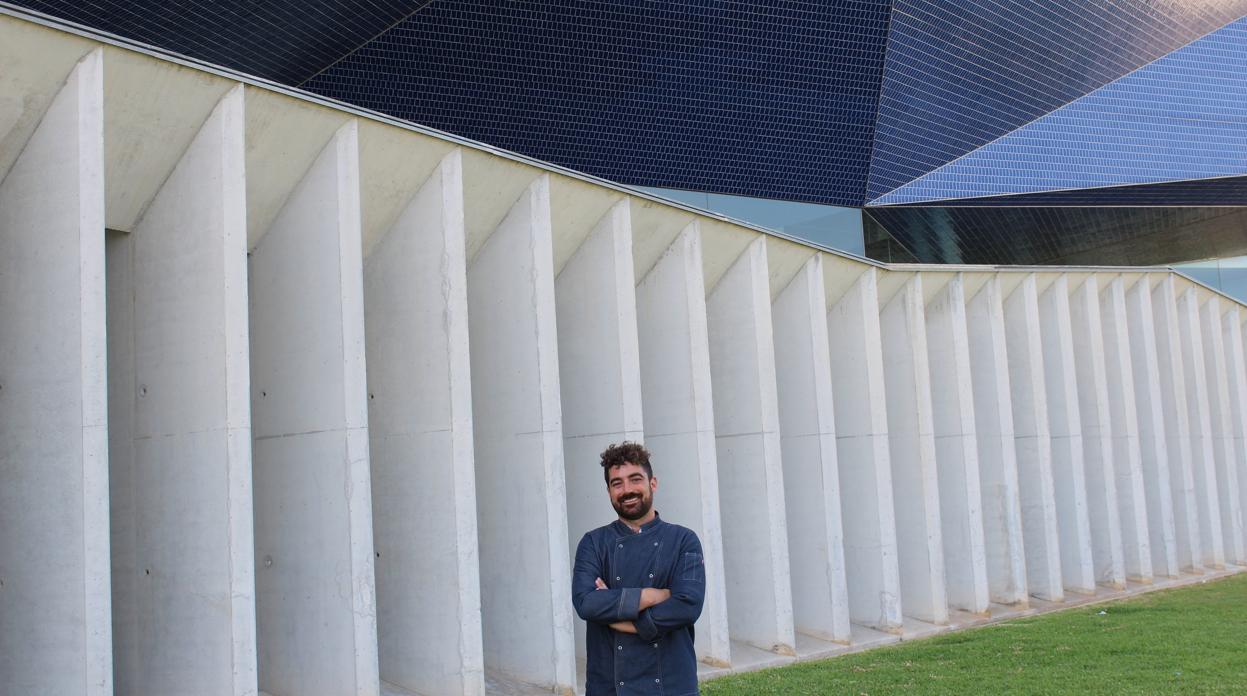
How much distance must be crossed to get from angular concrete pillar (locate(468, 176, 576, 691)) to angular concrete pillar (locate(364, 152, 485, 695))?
40.9 inches

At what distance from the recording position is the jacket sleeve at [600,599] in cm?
465

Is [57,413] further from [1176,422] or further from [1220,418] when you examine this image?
[1220,418]

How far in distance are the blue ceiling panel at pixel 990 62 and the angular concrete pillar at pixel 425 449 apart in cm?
1200

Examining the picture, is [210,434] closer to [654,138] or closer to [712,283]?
[712,283]

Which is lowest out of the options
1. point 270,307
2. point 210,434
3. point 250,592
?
point 250,592

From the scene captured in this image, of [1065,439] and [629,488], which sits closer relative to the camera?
[629,488]

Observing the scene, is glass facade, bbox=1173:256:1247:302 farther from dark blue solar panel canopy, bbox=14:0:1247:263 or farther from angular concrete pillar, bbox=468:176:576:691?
angular concrete pillar, bbox=468:176:576:691

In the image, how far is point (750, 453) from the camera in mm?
15383

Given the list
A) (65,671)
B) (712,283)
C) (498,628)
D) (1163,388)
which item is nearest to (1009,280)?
(1163,388)

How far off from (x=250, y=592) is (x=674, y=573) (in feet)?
17.2

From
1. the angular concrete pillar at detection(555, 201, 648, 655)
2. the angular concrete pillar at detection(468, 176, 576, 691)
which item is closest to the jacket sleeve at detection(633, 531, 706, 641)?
the angular concrete pillar at detection(468, 176, 576, 691)

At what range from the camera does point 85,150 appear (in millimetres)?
8484

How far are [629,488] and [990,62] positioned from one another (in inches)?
786

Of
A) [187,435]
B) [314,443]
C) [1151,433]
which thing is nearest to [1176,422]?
[1151,433]
